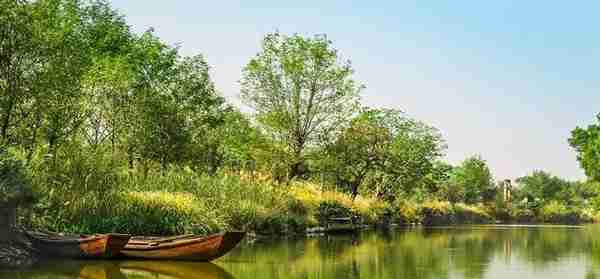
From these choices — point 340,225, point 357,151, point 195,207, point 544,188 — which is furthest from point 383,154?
point 544,188

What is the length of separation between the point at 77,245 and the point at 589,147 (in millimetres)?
54150

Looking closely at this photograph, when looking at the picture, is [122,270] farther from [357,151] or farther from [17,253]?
[357,151]

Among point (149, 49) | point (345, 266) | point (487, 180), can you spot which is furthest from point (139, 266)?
point (487, 180)

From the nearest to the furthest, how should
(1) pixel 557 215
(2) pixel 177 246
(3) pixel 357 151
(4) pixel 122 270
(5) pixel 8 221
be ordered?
(4) pixel 122 270
(5) pixel 8 221
(2) pixel 177 246
(3) pixel 357 151
(1) pixel 557 215

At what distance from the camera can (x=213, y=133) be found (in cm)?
3878

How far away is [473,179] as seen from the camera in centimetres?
7925

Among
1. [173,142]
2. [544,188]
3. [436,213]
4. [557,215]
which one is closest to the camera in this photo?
[173,142]

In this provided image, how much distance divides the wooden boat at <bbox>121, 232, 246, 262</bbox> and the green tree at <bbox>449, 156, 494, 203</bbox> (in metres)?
57.3

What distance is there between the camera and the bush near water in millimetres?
23344

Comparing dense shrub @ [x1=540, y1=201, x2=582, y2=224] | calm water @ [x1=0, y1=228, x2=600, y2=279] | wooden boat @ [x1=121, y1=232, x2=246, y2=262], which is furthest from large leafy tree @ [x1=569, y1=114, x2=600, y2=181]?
wooden boat @ [x1=121, y1=232, x2=246, y2=262]

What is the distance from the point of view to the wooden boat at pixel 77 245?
20422 mm

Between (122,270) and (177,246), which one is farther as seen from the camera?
(177,246)

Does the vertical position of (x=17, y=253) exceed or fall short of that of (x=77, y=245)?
it falls short

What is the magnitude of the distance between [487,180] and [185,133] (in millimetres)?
54564
